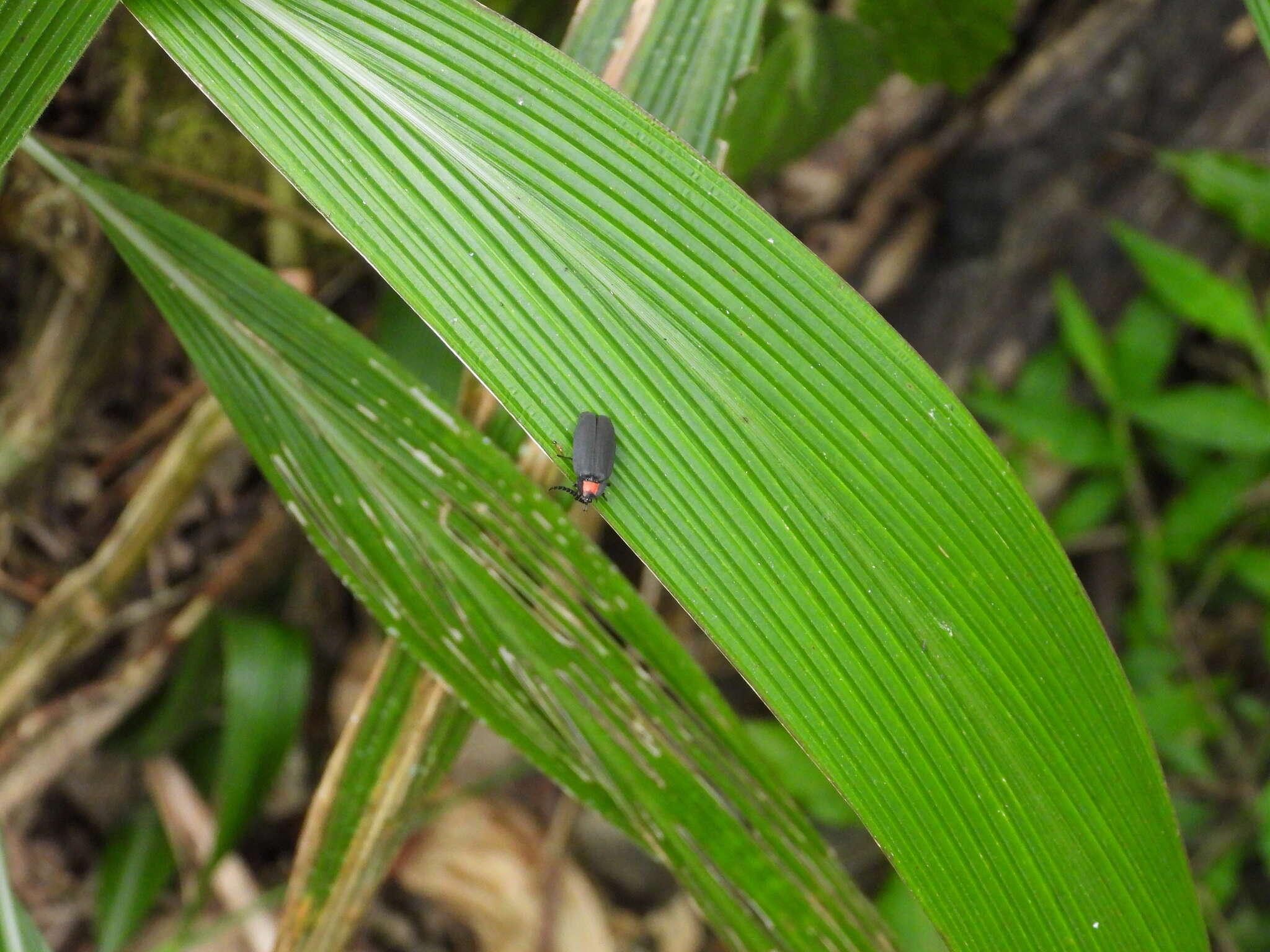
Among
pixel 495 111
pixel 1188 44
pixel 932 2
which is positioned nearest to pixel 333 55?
pixel 495 111

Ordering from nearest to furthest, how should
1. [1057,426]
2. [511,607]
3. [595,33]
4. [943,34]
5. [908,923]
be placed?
[511,607] → [595,33] → [943,34] → [908,923] → [1057,426]

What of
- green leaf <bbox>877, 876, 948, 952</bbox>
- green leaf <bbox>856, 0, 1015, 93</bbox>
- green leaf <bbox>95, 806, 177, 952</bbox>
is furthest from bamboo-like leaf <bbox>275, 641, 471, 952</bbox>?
green leaf <bbox>856, 0, 1015, 93</bbox>

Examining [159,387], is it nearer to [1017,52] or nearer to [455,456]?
[455,456]

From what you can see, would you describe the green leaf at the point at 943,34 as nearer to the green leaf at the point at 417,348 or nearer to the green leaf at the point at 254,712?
the green leaf at the point at 417,348

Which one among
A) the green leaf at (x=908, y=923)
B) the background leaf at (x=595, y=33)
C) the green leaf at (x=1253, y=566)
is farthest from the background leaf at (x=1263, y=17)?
the green leaf at (x=908, y=923)

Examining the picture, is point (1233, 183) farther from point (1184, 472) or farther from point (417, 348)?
point (417, 348)

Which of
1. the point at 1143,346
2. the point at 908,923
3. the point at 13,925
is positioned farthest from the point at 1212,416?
the point at 13,925

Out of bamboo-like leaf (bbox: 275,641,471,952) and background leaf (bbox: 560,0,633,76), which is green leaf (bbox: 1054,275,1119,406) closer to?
background leaf (bbox: 560,0,633,76)
